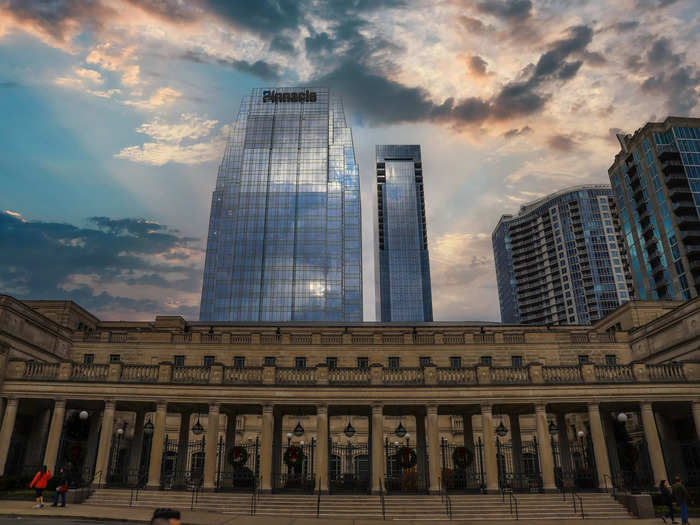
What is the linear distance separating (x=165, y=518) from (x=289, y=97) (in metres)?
158

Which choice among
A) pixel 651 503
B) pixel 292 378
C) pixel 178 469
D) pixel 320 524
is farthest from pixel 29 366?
pixel 651 503

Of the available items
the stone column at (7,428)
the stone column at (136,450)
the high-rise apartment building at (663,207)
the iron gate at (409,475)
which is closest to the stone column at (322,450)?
the iron gate at (409,475)

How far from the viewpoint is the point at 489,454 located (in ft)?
97.0

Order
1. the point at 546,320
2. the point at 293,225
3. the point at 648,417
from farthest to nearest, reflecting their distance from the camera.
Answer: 1. the point at 546,320
2. the point at 293,225
3. the point at 648,417

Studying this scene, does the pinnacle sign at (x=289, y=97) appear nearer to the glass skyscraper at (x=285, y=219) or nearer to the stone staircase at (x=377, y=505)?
the glass skyscraper at (x=285, y=219)

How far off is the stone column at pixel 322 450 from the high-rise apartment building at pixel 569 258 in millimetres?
141871

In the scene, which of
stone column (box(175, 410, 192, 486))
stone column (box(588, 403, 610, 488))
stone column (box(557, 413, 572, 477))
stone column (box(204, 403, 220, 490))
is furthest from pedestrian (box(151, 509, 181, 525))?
stone column (box(557, 413, 572, 477))

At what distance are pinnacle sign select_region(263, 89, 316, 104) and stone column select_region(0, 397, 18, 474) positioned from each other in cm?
13466

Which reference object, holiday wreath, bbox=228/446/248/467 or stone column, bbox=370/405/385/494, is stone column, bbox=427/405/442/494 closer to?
stone column, bbox=370/405/385/494

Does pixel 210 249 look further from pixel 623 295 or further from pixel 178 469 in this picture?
pixel 623 295

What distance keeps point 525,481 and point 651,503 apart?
36.4ft

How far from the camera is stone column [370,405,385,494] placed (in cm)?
2851

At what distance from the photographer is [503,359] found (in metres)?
42.1

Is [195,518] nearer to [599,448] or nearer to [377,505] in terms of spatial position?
[377,505]
